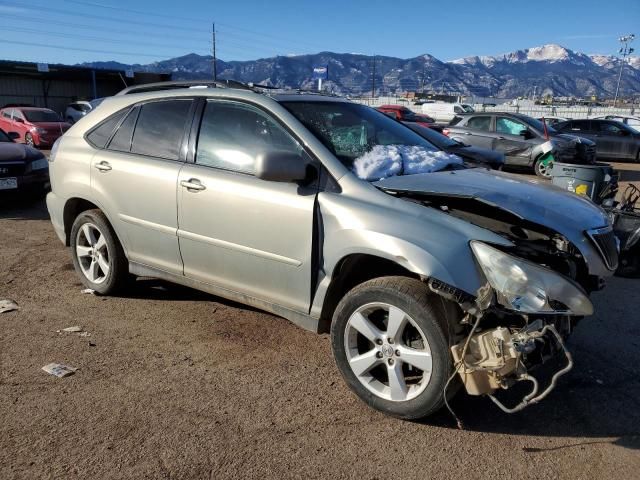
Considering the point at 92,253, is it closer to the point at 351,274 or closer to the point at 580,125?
the point at 351,274

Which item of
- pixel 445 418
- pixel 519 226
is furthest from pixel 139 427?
pixel 519 226

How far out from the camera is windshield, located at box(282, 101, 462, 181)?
350cm

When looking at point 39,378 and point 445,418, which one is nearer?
point 445,418

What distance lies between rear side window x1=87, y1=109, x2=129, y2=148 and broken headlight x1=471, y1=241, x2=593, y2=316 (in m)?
3.34

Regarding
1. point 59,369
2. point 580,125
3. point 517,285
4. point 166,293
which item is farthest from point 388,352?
point 580,125

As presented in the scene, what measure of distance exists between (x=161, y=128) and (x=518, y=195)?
2.71 meters

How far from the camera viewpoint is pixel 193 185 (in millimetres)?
3828

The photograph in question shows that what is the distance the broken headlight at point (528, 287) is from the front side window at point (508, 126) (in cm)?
1359

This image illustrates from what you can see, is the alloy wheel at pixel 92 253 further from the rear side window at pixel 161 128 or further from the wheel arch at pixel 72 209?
the rear side window at pixel 161 128

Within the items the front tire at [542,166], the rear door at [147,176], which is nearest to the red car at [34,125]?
the front tire at [542,166]

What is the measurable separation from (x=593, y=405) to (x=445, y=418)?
0.93 meters

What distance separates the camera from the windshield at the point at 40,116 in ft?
64.8

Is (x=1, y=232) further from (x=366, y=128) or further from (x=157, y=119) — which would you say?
(x=366, y=128)

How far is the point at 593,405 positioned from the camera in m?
3.23
